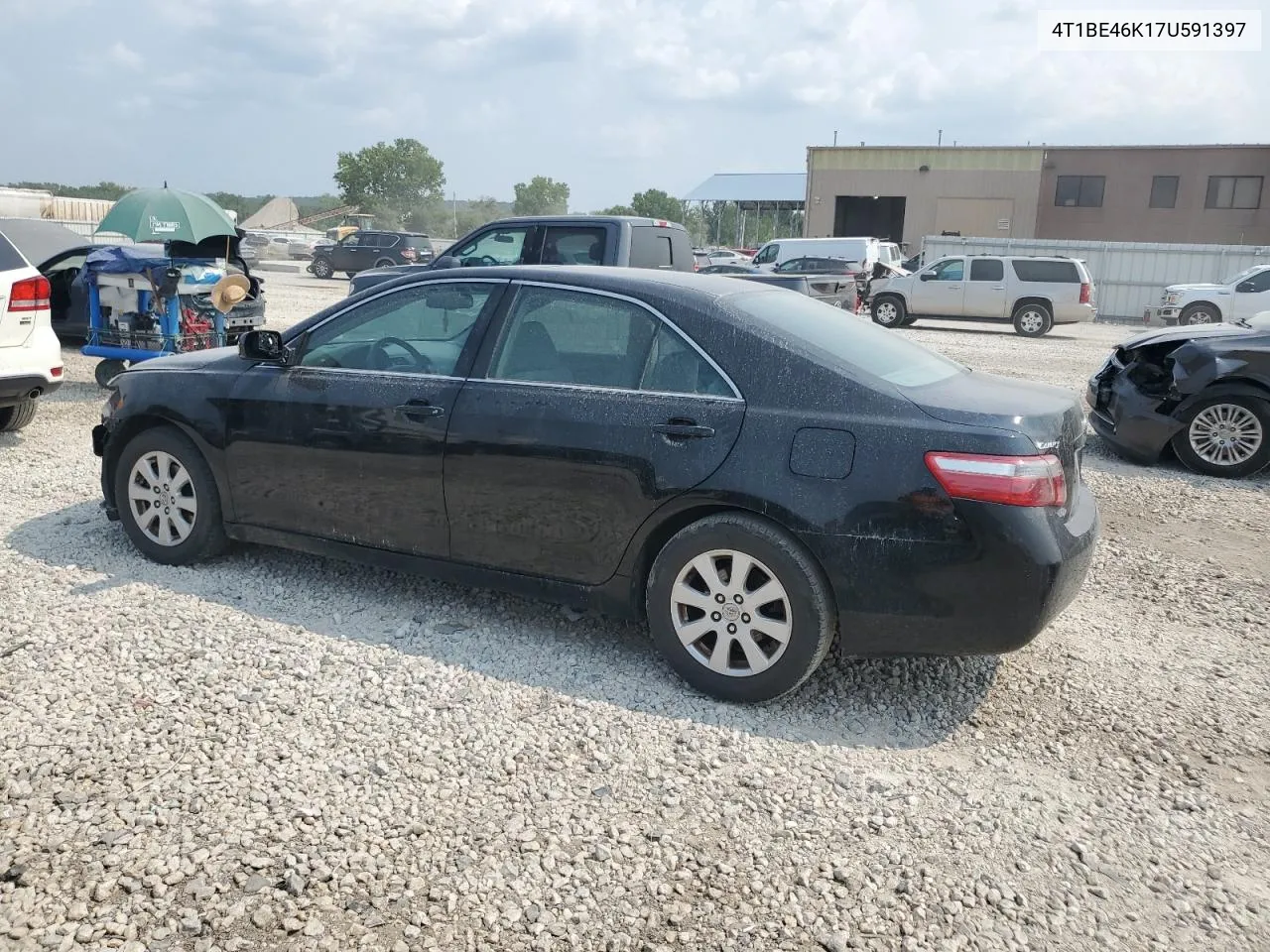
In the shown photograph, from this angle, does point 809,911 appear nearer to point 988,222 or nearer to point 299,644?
point 299,644

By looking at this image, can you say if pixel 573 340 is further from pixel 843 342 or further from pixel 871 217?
pixel 871 217

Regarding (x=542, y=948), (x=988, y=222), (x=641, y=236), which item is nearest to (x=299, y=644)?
(x=542, y=948)

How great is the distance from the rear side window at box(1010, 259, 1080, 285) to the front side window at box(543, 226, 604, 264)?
53.3ft

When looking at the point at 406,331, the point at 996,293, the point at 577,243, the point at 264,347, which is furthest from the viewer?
the point at 996,293

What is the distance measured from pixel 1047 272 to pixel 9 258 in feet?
68.8

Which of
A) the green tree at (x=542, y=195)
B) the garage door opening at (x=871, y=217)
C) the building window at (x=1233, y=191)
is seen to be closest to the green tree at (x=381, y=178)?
the green tree at (x=542, y=195)

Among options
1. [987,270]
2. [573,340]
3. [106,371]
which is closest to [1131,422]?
[573,340]

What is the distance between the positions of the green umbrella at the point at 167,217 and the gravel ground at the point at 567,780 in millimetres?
5860

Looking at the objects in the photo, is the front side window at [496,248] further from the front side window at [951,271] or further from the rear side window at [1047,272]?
the rear side window at [1047,272]

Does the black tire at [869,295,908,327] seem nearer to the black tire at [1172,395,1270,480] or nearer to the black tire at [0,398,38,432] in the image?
the black tire at [1172,395,1270,480]

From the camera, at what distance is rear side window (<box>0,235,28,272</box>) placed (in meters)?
7.47

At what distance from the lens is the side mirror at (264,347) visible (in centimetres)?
491

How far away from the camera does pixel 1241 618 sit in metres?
5.07

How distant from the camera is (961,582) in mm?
3580
